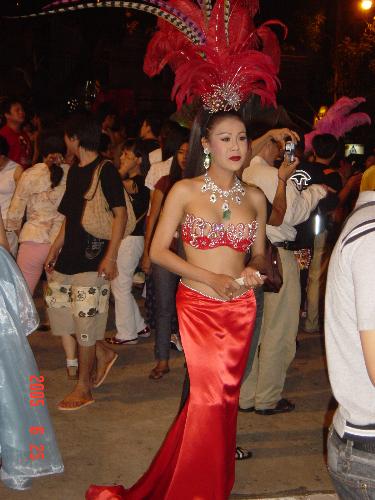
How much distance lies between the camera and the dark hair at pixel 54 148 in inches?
244

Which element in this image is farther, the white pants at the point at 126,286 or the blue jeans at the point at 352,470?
the white pants at the point at 126,286

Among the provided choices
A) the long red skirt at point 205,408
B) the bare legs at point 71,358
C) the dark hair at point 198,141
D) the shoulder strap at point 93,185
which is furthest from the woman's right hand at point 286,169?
the bare legs at point 71,358

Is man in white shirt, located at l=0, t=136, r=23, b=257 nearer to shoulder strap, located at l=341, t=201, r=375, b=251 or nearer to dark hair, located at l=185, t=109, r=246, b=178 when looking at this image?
dark hair, located at l=185, t=109, r=246, b=178

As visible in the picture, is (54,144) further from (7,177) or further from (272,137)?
(272,137)

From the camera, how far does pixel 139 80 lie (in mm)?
23047

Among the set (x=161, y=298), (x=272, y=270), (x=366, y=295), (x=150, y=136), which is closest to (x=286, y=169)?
(x=272, y=270)

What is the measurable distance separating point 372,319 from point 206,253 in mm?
1896

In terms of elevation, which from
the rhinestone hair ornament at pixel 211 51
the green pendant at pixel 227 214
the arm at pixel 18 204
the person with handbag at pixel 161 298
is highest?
the rhinestone hair ornament at pixel 211 51

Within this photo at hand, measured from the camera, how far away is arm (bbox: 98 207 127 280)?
5211 millimetres

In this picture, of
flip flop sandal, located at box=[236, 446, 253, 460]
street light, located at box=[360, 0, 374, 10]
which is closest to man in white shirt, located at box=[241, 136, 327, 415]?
flip flop sandal, located at box=[236, 446, 253, 460]

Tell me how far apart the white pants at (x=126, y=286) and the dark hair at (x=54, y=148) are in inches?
35.1

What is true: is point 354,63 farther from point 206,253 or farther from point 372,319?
point 372,319

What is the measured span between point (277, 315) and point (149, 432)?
46.2 inches

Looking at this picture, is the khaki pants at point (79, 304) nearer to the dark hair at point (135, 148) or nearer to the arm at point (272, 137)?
the arm at point (272, 137)
